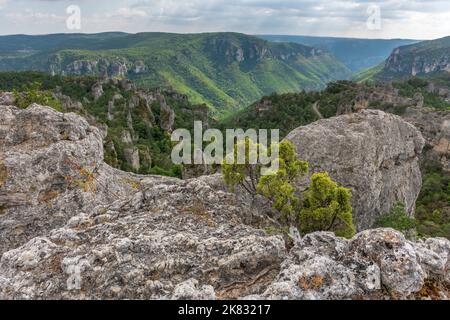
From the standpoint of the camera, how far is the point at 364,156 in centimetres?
3064

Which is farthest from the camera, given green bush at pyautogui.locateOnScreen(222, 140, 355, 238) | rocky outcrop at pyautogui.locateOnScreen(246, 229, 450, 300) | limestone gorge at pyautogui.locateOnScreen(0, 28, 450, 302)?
green bush at pyautogui.locateOnScreen(222, 140, 355, 238)

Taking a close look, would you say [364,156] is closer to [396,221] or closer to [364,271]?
[396,221]

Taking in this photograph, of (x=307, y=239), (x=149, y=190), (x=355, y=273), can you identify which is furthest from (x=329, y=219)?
(x=149, y=190)

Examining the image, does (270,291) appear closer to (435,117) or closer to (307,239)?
(307,239)

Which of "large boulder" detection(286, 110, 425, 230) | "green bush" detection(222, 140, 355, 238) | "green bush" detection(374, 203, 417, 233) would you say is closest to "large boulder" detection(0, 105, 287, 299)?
"green bush" detection(222, 140, 355, 238)

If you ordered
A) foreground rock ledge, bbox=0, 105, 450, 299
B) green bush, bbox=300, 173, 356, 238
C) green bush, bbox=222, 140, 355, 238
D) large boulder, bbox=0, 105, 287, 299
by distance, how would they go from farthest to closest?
green bush, bbox=222, 140, 355, 238 < green bush, bbox=300, 173, 356, 238 < large boulder, bbox=0, 105, 287, 299 < foreground rock ledge, bbox=0, 105, 450, 299

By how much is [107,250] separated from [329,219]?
10.2 metres

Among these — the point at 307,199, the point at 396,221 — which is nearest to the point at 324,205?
the point at 307,199

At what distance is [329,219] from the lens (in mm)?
17406

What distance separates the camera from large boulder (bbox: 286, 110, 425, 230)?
1136 inches

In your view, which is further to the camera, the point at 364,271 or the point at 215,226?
the point at 215,226

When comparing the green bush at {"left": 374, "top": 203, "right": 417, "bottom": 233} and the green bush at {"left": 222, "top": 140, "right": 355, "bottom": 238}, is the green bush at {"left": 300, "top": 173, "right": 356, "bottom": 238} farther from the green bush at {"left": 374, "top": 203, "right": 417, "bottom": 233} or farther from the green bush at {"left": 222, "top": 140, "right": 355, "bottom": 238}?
the green bush at {"left": 374, "top": 203, "right": 417, "bottom": 233}

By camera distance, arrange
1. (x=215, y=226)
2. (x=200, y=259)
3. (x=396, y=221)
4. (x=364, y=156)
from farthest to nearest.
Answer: (x=364, y=156)
(x=396, y=221)
(x=215, y=226)
(x=200, y=259)
